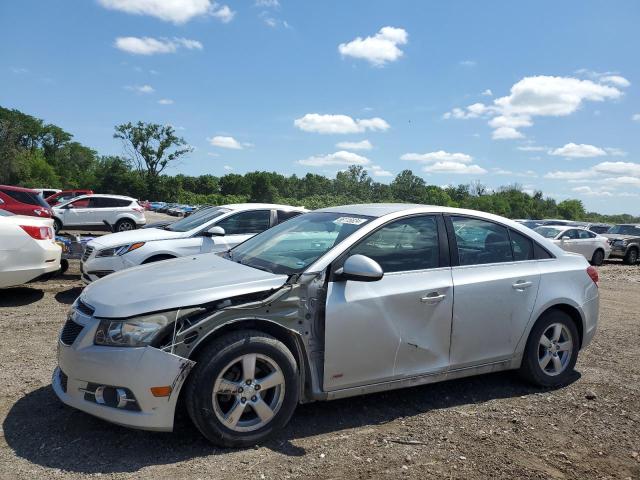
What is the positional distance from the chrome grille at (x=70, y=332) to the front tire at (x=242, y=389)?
859 mm

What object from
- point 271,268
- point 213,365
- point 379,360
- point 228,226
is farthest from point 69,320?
A: point 228,226

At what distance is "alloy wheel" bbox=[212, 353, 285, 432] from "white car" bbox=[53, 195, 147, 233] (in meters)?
20.0

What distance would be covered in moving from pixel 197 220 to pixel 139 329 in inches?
225

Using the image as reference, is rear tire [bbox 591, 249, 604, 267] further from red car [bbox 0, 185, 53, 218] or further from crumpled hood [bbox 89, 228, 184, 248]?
red car [bbox 0, 185, 53, 218]

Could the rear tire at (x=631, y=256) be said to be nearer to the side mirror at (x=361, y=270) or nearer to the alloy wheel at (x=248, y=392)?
the side mirror at (x=361, y=270)

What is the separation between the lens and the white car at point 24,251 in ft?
23.7

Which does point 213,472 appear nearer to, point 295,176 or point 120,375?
point 120,375

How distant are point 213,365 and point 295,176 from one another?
130 metres

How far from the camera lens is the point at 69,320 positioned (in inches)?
147

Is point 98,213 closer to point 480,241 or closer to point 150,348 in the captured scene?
point 480,241

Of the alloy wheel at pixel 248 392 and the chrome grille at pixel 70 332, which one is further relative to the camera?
the chrome grille at pixel 70 332

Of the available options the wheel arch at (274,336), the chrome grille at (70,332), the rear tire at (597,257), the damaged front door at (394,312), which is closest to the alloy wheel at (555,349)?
the damaged front door at (394,312)

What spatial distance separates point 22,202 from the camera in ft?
53.3

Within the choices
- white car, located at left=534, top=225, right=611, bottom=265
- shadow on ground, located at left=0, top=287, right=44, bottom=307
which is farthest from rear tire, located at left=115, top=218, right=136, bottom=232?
white car, located at left=534, top=225, right=611, bottom=265
